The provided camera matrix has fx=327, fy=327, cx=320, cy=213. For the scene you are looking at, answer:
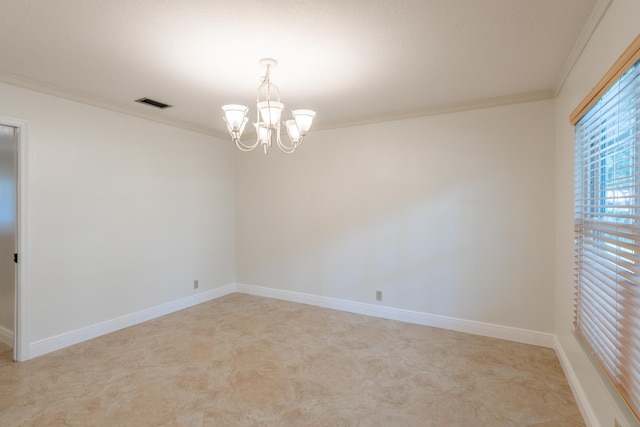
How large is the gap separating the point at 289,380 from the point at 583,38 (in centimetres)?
320

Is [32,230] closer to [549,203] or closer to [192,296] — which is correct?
[192,296]

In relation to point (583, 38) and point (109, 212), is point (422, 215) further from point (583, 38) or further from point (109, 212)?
point (109, 212)

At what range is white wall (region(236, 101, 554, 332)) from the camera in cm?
329

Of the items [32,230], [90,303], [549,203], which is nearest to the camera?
[32,230]

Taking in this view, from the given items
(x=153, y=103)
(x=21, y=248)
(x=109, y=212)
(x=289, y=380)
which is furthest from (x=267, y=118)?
(x=21, y=248)

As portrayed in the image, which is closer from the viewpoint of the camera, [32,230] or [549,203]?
[32,230]

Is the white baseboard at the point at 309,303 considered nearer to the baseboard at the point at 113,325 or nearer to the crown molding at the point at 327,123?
the baseboard at the point at 113,325

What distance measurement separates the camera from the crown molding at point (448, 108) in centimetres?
319

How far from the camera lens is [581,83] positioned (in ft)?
7.49

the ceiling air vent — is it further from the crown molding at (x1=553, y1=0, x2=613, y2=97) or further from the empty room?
the crown molding at (x1=553, y1=0, x2=613, y2=97)

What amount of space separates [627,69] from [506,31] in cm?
84

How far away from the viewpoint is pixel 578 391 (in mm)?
2293

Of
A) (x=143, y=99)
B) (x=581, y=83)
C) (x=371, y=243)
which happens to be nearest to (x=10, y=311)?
(x=143, y=99)

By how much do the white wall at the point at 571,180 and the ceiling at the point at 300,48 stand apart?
15 centimetres
